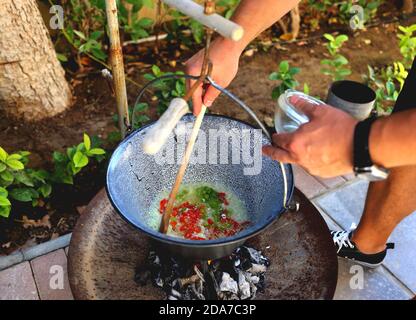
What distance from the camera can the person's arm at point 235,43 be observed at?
1.64 metres

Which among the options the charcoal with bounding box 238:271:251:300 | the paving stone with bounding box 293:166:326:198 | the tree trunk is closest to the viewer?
the charcoal with bounding box 238:271:251:300

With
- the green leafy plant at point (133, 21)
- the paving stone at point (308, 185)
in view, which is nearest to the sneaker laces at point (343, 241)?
the paving stone at point (308, 185)

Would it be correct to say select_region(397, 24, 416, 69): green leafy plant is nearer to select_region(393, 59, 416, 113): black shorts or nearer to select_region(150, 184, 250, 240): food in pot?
select_region(393, 59, 416, 113): black shorts

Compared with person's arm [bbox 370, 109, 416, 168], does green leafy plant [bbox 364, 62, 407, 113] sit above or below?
below

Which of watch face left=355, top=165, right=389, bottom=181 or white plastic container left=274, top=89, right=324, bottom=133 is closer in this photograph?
watch face left=355, top=165, right=389, bottom=181

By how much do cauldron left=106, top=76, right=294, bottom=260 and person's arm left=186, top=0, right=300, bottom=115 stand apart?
0.56ft

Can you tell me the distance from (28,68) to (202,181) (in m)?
1.35

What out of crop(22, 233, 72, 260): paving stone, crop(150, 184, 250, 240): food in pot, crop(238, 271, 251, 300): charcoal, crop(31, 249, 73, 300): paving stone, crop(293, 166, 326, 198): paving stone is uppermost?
crop(150, 184, 250, 240): food in pot

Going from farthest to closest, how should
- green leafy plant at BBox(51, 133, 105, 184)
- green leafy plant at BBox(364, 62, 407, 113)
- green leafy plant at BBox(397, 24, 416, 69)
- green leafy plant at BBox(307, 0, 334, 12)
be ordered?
green leafy plant at BBox(307, 0, 334, 12)
green leafy plant at BBox(397, 24, 416, 69)
green leafy plant at BBox(364, 62, 407, 113)
green leafy plant at BBox(51, 133, 105, 184)

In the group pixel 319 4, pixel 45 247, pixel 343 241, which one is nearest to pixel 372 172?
pixel 343 241

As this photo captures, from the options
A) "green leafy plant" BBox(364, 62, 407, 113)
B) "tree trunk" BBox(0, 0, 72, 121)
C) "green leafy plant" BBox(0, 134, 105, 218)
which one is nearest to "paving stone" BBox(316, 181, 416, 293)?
"green leafy plant" BBox(364, 62, 407, 113)

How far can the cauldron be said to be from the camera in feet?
4.54

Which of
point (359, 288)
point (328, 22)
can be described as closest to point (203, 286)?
point (359, 288)

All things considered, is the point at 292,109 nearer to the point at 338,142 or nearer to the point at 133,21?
the point at 338,142
